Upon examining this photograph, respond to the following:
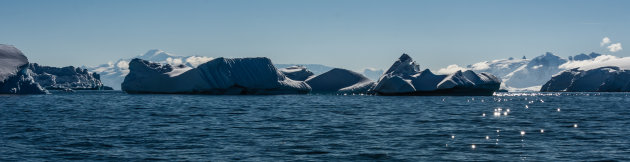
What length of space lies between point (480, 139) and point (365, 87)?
3709 inches

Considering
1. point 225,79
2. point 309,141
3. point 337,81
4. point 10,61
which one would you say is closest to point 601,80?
point 337,81

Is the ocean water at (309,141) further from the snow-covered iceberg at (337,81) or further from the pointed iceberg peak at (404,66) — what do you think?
the snow-covered iceberg at (337,81)

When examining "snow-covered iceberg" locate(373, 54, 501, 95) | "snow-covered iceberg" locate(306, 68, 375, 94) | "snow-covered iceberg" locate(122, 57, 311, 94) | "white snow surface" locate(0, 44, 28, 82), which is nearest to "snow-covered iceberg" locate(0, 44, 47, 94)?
"white snow surface" locate(0, 44, 28, 82)

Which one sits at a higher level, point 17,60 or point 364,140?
point 17,60

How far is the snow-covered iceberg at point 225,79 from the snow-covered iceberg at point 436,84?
51.4 feet

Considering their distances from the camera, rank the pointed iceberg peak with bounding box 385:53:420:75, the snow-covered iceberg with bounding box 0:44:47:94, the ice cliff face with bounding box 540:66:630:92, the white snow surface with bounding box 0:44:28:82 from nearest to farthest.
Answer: the white snow surface with bounding box 0:44:28:82 → the snow-covered iceberg with bounding box 0:44:47:94 → the pointed iceberg peak with bounding box 385:53:420:75 → the ice cliff face with bounding box 540:66:630:92

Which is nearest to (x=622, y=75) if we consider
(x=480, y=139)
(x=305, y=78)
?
(x=305, y=78)

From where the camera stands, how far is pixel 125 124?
1201 inches

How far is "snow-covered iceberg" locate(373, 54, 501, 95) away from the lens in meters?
90.8

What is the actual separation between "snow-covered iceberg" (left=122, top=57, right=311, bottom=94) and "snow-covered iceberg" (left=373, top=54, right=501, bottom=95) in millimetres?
15654

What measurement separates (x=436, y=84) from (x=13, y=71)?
5487 centimetres

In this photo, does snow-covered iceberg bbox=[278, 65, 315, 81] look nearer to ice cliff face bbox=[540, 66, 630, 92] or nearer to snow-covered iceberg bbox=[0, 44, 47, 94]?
snow-covered iceberg bbox=[0, 44, 47, 94]

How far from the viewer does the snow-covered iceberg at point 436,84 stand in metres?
90.8

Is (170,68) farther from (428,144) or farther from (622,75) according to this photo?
(622,75)
